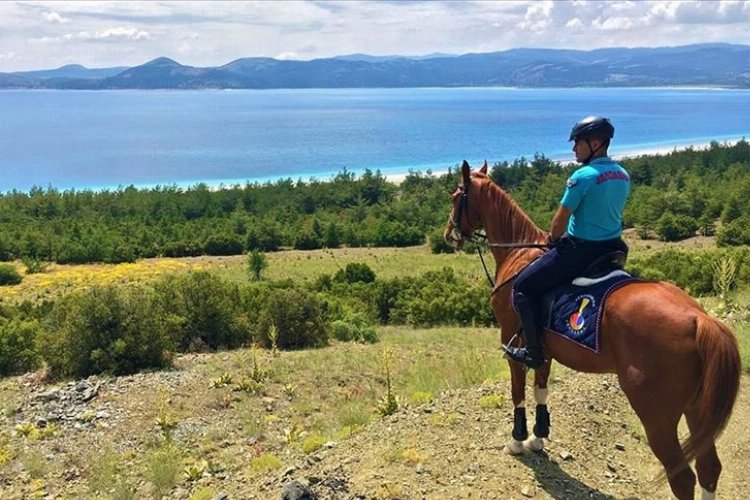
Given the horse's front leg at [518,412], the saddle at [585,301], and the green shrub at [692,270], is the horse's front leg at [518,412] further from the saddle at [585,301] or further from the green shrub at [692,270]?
the green shrub at [692,270]

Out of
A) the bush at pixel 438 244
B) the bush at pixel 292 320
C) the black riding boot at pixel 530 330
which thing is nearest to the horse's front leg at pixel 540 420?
the black riding boot at pixel 530 330

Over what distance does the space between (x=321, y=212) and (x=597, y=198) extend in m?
73.4

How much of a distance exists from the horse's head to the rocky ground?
6.85 ft

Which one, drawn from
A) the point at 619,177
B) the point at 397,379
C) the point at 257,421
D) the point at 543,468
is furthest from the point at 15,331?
the point at 619,177

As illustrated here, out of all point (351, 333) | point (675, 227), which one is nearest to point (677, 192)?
point (675, 227)

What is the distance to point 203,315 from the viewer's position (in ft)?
56.9

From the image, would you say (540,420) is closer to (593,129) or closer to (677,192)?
(593,129)

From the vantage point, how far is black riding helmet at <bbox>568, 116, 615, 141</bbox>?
16.7 feet

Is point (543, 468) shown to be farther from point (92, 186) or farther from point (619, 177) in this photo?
point (92, 186)

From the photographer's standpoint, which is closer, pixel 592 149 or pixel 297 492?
pixel 592 149

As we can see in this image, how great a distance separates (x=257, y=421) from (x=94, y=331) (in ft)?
17.2

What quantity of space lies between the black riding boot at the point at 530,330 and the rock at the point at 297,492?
217 cm

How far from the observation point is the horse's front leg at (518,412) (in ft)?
20.0

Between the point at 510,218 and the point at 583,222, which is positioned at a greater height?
the point at 583,222
